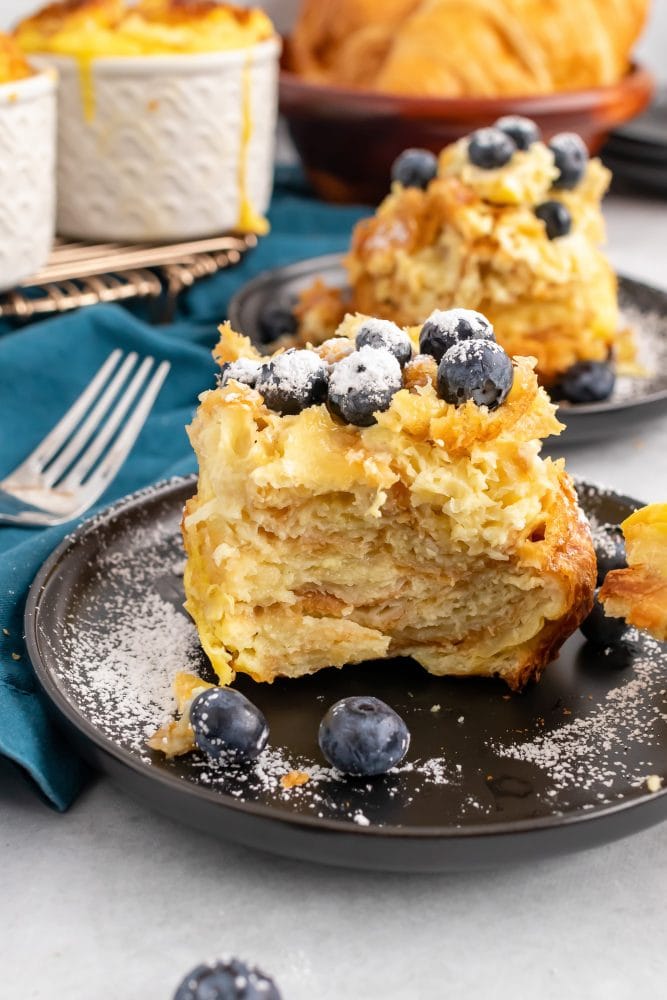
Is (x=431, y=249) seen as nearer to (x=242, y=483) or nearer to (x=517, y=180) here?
(x=517, y=180)

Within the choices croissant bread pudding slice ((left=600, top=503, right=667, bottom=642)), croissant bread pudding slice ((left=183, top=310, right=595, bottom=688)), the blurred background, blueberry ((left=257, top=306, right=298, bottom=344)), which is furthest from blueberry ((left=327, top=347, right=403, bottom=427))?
the blurred background

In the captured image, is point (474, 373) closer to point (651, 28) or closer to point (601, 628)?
point (601, 628)

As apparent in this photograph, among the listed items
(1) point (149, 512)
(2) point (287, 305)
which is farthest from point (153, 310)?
(1) point (149, 512)

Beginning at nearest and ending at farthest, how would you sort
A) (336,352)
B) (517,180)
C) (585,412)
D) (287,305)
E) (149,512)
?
(336,352) < (149,512) < (585,412) < (517,180) < (287,305)

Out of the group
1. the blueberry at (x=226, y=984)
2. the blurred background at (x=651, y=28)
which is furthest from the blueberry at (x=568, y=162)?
the blurred background at (x=651, y=28)

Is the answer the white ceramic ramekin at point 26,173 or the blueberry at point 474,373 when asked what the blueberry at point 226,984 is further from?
the white ceramic ramekin at point 26,173

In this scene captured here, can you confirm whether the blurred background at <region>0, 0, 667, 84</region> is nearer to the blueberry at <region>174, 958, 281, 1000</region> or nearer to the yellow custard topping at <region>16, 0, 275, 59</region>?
the yellow custard topping at <region>16, 0, 275, 59</region>
